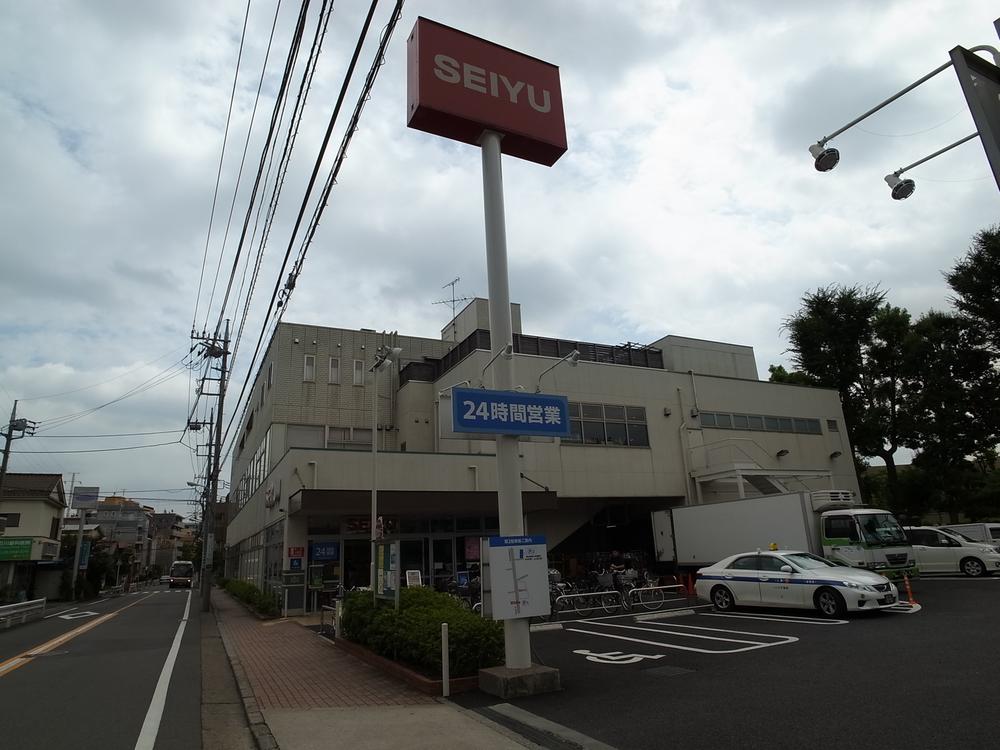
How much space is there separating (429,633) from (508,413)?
339 cm

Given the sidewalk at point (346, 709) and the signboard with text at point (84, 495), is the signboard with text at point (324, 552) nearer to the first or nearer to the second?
the sidewalk at point (346, 709)

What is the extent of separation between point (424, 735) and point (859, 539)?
14.4 metres

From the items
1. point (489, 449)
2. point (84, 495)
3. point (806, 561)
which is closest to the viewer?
point (806, 561)

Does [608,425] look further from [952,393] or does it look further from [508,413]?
[952,393]

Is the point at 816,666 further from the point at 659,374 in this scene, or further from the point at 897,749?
the point at 659,374

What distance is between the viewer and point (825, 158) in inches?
289

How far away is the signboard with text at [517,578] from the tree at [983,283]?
1263 inches

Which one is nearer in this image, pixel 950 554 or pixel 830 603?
pixel 830 603

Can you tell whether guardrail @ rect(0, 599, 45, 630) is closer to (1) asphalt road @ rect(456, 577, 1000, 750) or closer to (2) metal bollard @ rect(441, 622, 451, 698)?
(1) asphalt road @ rect(456, 577, 1000, 750)

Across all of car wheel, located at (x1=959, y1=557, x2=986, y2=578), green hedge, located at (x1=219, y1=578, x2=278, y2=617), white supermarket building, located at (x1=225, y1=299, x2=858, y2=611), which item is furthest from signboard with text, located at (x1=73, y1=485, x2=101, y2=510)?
car wheel, located at (x1=959, y1=557, x2=986, y2=578)

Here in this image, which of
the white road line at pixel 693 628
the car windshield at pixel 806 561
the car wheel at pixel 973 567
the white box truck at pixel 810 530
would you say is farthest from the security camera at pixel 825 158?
the car wheel at pixel 973 567

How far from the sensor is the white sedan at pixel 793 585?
12273 mm

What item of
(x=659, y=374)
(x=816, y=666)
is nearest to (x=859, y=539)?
(x=816, y=666)

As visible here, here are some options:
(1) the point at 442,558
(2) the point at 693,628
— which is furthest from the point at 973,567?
(1) the point at 442,558
